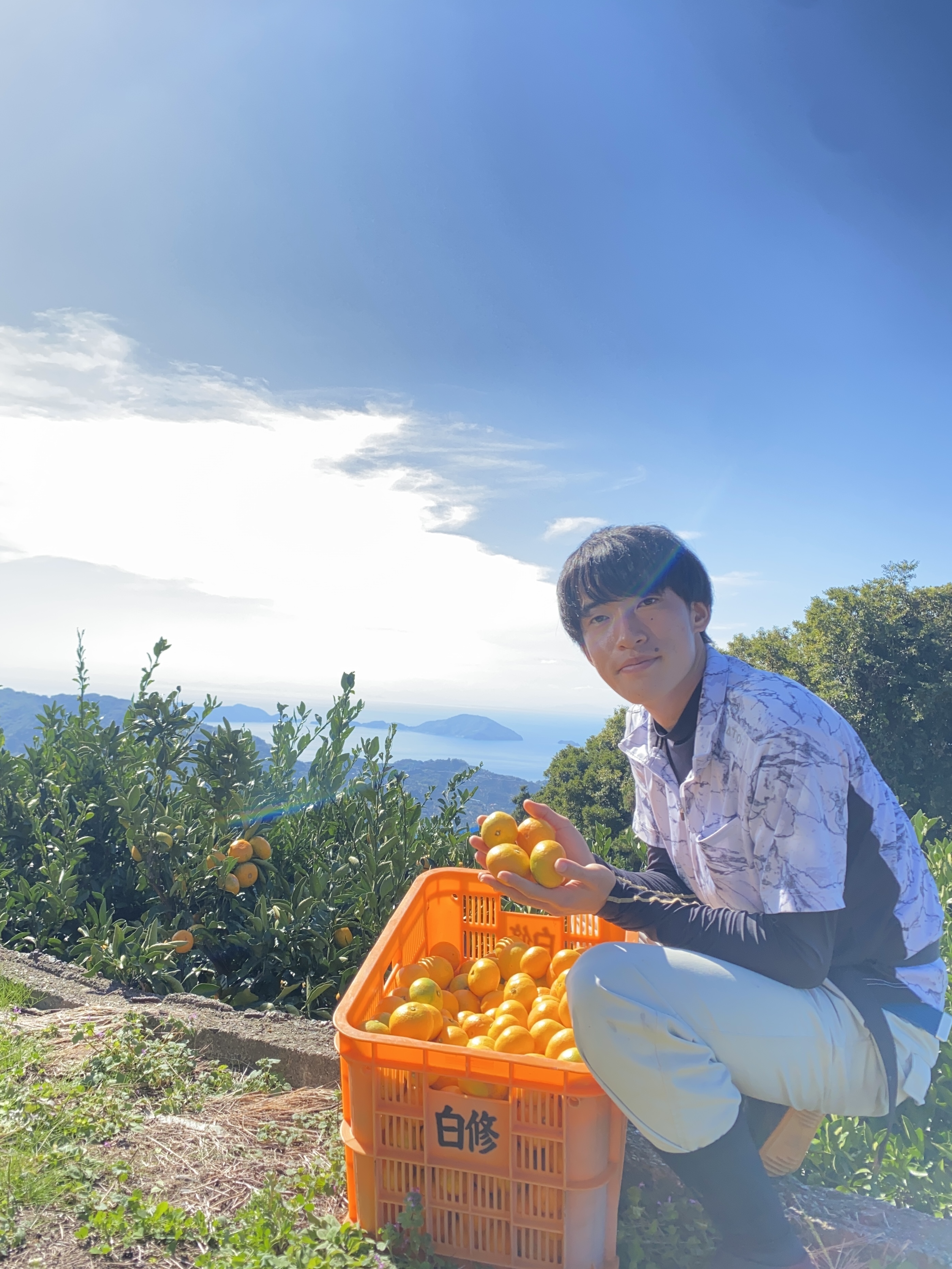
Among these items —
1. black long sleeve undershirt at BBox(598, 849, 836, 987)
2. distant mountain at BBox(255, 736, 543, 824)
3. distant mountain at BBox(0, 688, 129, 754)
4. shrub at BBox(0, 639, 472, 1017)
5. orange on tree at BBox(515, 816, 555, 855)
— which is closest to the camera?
black long sleeve undershirt at BBox(598, 849, 836, 987)

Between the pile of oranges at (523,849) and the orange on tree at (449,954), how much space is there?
1.66ft

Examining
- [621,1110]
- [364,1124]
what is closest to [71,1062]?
[364,1124]

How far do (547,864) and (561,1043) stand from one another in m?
0.45

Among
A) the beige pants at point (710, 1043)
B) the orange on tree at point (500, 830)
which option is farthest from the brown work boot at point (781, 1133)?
the orange on tree at point (500, 830)

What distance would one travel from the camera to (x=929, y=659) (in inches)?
793

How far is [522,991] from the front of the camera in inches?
99.2

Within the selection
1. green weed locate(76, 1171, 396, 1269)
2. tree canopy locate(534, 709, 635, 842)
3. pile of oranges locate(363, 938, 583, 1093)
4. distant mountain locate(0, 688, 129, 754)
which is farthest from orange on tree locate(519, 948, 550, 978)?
tree canopy locate(534, 709, 635, 842)

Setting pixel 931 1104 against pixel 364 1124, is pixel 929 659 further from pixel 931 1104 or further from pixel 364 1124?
pixel 364 1124

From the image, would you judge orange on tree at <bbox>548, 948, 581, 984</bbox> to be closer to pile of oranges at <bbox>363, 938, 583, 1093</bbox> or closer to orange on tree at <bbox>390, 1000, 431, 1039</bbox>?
pile of oranges at <bbox>363, 938, 583, 1093</bbox>

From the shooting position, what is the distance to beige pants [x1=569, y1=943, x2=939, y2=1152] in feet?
6.19

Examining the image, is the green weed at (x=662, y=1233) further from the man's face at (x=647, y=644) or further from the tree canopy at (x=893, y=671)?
the tree canopy at (x=893, y=671)

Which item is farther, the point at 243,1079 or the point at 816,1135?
the point at 243,1079

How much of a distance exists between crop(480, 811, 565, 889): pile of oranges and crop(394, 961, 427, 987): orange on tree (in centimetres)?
41

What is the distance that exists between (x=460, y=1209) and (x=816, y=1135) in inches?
48.9
